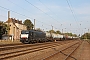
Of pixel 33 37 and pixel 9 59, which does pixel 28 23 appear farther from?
pixel 9 59

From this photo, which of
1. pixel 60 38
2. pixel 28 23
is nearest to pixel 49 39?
pixel 60 38

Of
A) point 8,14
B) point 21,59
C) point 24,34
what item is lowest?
point 21,59

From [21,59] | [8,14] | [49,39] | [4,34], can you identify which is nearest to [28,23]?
[4,34]

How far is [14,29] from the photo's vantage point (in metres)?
101

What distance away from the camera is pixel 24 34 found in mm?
44156

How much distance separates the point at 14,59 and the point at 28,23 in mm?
160375

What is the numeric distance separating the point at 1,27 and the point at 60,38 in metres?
31.0

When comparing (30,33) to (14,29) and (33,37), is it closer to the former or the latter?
(33,37)

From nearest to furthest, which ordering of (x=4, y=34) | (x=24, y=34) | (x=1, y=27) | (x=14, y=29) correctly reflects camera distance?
(x=24, y=34) → (x=1, y=27) → (x=4, y=34) → (x=14, y=29)

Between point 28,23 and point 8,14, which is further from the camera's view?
point 28,23

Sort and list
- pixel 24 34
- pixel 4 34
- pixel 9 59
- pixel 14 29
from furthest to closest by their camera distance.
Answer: pixel 14 29 < pixel 4 34 < pixel 24 34 < pixel 9 59

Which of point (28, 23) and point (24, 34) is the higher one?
point (28, 23)

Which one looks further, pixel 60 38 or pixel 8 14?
pixel 60 38

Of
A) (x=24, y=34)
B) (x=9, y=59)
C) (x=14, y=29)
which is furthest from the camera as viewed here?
(x=14, y=29)
